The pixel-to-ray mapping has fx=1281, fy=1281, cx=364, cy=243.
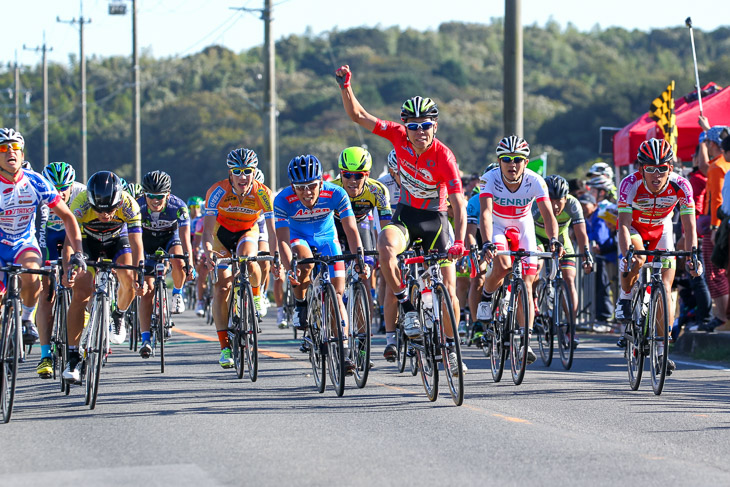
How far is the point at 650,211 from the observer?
39.1 feet

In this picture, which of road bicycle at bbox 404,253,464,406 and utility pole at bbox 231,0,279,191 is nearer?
road bicycle at bbox 404,253,464,406

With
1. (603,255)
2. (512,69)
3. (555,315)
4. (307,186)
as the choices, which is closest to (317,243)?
(307,186)

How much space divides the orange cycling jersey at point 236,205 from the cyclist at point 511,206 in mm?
2289

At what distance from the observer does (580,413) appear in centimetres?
955

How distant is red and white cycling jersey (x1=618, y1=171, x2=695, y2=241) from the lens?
38.5ft

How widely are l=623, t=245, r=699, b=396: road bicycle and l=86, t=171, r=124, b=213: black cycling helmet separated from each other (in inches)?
176

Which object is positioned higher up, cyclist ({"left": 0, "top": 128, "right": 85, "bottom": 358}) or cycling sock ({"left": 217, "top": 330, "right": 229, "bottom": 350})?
cyclist ({"left": 0, "top": 128, "right": 85, "bottom": 358})

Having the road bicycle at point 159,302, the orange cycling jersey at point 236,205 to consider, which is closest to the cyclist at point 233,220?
the orange cycling jersey at point 236,205

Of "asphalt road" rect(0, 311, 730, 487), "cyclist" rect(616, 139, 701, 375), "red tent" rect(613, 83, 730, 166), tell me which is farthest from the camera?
"red tent" rect(613, 83, 730, 166)

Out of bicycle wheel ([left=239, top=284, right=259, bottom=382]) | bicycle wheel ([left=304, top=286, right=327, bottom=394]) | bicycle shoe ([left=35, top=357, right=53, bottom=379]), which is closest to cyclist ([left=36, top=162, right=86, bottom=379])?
bicycle shoe ([left=35, top=357, right=53, bottom=379])

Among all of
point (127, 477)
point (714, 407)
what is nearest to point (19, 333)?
point (127, 477)

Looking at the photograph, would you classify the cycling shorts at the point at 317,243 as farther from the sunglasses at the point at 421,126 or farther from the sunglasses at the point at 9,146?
the sunglasses at the point at 9,146

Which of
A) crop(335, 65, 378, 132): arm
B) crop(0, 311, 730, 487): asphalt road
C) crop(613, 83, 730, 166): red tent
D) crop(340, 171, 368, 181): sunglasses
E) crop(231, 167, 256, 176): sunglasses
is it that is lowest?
crop(0, 311, 730, 487): asphalt road

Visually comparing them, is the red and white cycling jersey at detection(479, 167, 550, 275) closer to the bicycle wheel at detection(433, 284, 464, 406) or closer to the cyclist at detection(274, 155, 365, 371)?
the cyclist at detection(274, 155, 365, 371)
